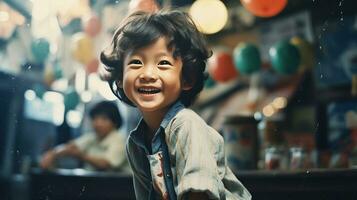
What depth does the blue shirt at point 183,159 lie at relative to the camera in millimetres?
939

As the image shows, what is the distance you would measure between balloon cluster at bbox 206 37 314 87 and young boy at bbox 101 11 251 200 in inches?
54.1

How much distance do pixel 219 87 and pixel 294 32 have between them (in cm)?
127

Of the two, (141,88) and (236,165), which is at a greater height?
(141,88)

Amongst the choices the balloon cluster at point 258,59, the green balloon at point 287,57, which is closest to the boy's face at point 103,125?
the balloon cluster at point 258,59

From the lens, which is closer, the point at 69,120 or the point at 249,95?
the point at 69,120

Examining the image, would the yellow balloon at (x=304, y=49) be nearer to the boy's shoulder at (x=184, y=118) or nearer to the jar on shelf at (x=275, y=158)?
the jar on shelf at (x=275, y=158)

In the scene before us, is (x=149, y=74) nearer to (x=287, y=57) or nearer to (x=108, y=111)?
(x=287, y=57)

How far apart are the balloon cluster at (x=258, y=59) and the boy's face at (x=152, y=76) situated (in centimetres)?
147

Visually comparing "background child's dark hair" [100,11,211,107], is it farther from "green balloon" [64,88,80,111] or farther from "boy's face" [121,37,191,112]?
"green balloon" [64,88,80,111]

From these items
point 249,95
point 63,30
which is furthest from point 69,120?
point 249,95

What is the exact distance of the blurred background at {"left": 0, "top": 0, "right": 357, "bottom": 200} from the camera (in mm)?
1821

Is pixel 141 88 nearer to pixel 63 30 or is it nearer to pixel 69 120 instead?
pixel 63 30

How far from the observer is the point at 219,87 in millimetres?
4340

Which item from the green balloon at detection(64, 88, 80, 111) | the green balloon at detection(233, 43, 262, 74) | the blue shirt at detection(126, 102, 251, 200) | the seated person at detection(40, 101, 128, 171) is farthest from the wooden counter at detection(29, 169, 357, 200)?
the green balloon at detection(64, 88, 80, 111)
